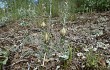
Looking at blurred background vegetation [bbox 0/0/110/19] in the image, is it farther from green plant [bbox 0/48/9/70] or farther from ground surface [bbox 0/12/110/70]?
green plant [bbox 0/48/9/70]

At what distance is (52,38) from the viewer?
3.36 meters

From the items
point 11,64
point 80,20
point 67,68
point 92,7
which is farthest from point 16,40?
point 92,7

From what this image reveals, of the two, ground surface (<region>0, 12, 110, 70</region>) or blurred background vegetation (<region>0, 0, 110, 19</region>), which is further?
blurred background vegetation (<region>0, 0, 110, 19</region>)

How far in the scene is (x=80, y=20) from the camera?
4.48 m

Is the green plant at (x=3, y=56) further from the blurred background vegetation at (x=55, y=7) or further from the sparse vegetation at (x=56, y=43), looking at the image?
the blurred background vegetation at (x=55, y=7)

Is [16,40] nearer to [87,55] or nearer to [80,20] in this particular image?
[87,55]

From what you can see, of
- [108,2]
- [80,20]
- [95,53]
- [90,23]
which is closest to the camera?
[95,53]

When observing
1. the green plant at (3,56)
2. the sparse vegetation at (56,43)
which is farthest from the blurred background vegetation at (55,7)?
the green plant at (3,56)

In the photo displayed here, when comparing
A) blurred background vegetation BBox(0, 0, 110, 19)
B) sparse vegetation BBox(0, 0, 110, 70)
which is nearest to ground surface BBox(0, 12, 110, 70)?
sparse vegetation BBox(0, 0, 110, 70)

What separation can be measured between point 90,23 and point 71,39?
920mm

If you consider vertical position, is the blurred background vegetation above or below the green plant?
above

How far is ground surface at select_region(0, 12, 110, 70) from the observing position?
276 centimetres

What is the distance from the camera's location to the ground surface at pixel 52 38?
109 inches

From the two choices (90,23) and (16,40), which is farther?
(90,23)
